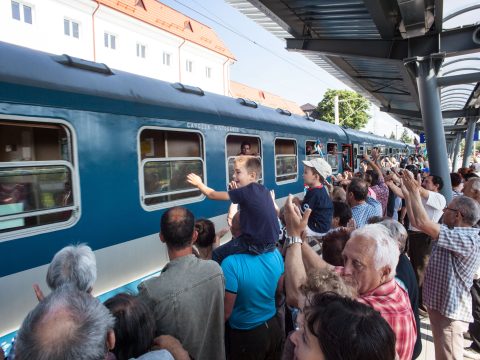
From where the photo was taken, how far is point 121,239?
3.45 m

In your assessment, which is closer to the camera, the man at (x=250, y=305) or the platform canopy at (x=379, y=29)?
the man at (x=250, y=305)

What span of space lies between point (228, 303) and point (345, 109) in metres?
40.8

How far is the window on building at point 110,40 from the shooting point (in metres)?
25.6

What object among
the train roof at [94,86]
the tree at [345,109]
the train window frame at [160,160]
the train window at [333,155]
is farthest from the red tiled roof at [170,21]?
the train window frame at [160,160]

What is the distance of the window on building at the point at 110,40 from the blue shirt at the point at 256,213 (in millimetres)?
26403

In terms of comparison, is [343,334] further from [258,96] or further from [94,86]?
[258,96]

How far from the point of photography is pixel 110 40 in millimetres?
25984

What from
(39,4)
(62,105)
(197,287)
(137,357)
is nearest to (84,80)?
(62,105)

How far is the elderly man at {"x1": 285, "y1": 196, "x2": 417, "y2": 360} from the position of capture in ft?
5.48

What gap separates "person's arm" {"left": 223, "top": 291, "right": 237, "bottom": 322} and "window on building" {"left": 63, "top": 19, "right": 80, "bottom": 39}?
2501 centimetres

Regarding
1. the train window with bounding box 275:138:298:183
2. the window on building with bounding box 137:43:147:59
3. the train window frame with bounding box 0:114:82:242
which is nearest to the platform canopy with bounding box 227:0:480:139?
the train window with bounding box 275:138:298:183

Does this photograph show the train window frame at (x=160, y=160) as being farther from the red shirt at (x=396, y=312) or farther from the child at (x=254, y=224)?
→ the red shirt at (x=396, y=312)

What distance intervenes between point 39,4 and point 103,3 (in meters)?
4.23

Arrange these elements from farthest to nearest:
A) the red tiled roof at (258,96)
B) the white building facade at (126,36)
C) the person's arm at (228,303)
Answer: the red tiled roof at (258,96), the white building facade at (126,36), the person's arm at (228,303)
